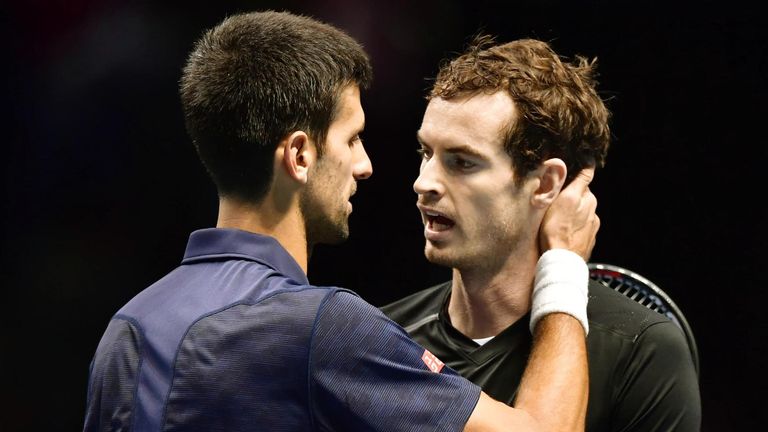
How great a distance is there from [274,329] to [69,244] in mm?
2514

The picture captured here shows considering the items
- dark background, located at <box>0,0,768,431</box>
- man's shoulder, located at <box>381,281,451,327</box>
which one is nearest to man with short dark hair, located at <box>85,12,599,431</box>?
man's shoulder, located at <box>381,281,451,327</box>

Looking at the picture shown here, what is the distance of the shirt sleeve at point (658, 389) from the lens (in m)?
1.92

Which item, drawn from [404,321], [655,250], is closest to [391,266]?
[655,250]

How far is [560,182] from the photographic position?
214 centimetres

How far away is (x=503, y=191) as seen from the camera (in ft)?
6.93

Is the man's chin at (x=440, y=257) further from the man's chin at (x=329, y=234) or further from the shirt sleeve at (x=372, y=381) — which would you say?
the shirt sleeve at (x=372, y=381)

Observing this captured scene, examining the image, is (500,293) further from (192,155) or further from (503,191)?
(192,155)

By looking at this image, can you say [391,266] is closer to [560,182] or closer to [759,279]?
[759,279]

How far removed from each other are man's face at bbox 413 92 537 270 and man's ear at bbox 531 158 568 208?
0.08 feet

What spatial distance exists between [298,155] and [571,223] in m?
0.64

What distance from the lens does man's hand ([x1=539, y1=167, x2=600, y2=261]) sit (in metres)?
2.07

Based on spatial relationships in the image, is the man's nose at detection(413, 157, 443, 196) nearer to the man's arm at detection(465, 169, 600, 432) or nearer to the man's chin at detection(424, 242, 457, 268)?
the man's chin at detection(424, 242, 457, 268)

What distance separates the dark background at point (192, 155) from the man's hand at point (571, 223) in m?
1.51

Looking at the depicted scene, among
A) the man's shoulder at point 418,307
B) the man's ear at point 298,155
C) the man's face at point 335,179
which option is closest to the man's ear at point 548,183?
the man's shoulder at point 418,307
